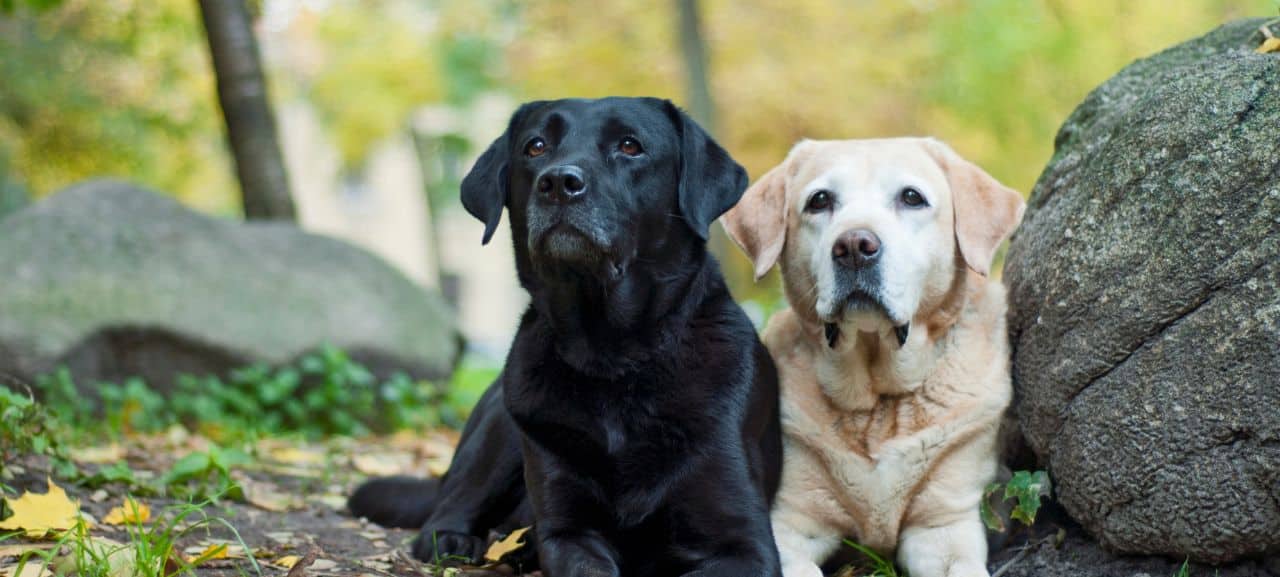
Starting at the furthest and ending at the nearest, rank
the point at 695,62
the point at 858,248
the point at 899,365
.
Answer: the point at 695,62, the point at 899,365, the point at 858,248

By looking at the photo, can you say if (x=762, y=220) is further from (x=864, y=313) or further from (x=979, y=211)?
(x=979, y=211)

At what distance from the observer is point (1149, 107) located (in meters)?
3.36

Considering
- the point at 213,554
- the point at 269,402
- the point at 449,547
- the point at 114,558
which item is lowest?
the point at 269,402

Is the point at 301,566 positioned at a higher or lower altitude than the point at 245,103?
lower

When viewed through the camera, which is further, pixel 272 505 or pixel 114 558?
pixel 272 505

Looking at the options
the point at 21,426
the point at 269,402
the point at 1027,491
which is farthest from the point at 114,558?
the point at 269,402

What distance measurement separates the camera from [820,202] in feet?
11.5

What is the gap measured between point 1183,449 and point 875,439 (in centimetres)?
88

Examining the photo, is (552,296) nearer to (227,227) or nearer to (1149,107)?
(1149,107)

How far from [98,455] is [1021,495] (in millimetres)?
3943

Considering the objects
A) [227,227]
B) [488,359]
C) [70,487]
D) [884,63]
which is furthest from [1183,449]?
[884,63]

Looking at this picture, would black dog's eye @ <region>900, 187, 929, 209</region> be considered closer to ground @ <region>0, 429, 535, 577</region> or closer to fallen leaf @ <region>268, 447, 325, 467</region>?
ground @ <region>0, 429, 535, 577</region>

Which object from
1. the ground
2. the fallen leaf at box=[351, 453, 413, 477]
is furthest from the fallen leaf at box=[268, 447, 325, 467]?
the fallen leaf at box=[351, 453, 413, 477]

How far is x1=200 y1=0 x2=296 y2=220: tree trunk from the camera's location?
8.19 metres
